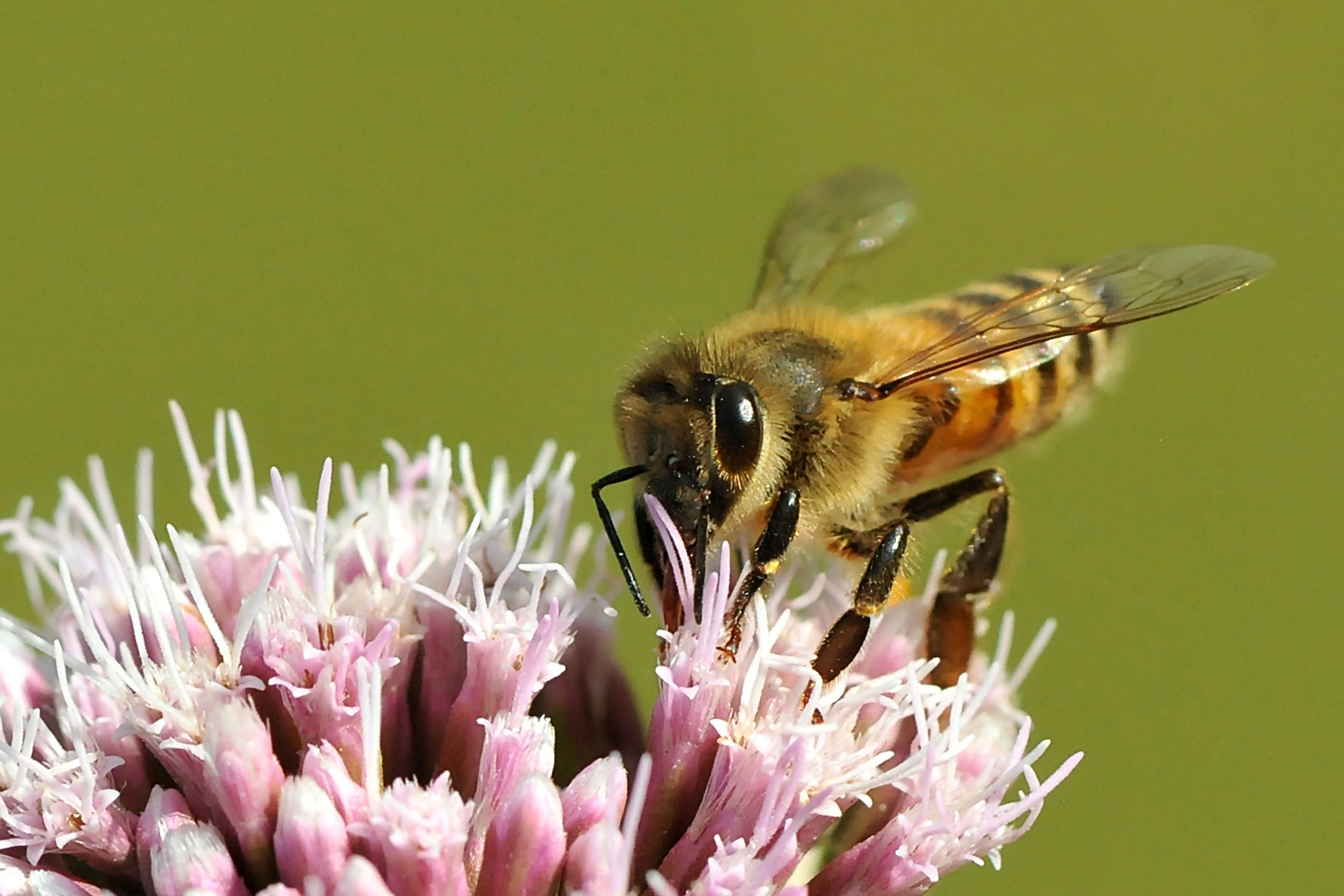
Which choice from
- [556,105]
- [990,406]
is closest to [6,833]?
[990,406]

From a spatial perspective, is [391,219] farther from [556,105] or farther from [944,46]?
[944,46]

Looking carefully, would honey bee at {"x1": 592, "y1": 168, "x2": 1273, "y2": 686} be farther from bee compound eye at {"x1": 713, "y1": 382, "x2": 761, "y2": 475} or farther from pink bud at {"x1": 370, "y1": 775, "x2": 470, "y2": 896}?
pink bud at {"x1": 370, "y1": 775, "x2": 470, "y2": 896}

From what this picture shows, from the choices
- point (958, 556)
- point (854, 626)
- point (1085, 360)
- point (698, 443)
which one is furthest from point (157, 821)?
point (1085, 360)

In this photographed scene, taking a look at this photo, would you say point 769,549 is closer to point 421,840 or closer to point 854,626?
point 854,626

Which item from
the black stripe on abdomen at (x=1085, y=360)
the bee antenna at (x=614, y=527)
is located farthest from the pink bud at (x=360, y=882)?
the black stripe on abdomen at (x=1085, y=360)

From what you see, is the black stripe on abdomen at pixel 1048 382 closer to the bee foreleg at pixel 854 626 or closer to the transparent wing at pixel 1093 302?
the transparent wing at pixel 1093 302

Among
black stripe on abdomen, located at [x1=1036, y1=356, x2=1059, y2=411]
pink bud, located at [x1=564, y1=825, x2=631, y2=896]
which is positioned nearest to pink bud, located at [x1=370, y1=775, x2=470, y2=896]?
pink bud, located at [x1=564, y1=825, x2=631, y2=896]
